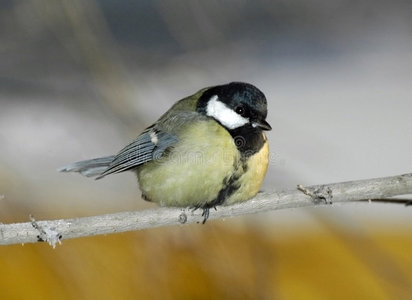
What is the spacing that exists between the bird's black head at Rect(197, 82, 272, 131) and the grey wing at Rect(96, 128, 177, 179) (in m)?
0.16

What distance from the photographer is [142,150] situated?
6.65 ft

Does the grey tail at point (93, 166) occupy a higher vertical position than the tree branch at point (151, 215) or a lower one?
higher

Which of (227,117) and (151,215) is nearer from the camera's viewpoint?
(151,215)

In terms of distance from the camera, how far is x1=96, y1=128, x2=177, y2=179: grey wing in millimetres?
1995

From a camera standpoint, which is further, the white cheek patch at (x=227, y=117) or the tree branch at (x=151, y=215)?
the white cheek patch at (x=227, y=117)

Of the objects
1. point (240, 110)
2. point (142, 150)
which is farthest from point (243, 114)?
point (142, 150)

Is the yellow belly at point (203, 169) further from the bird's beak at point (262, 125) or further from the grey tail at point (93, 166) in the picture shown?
the grey tail at point (93, 166)

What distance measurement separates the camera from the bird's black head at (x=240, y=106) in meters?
1.89

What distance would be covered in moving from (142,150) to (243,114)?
31 centimetres

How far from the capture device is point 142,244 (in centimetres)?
222

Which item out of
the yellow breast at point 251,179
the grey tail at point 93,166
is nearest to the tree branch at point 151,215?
the yellow breast at point 251,179

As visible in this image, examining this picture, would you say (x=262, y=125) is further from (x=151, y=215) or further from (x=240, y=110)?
(x=151, y=215)

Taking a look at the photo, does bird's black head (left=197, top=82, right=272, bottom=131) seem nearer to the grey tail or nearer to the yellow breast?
the yellow breast

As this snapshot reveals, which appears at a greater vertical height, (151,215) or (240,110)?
(240,110)
